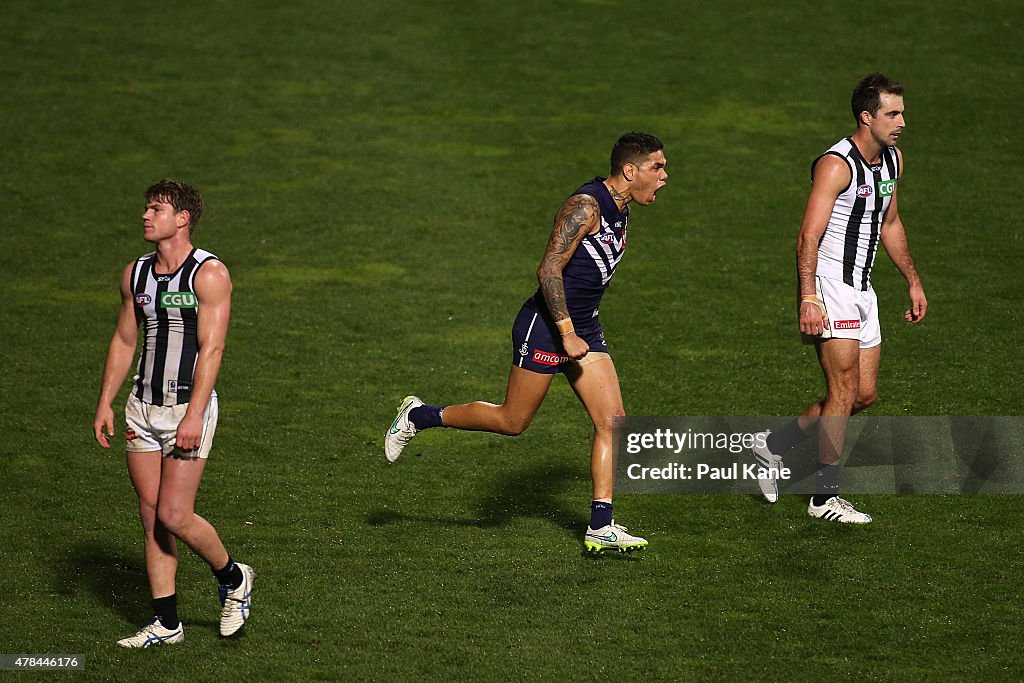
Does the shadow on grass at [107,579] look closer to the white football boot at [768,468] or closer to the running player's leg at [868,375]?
the white football boot at [768,468]

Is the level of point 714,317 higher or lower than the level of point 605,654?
higher

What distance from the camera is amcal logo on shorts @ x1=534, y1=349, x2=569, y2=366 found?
7.75 meters

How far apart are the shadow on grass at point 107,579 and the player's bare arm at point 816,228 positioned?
4.20 m

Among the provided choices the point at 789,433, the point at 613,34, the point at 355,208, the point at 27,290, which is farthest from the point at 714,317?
the point at 613,34

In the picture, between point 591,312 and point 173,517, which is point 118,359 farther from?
point 591,312

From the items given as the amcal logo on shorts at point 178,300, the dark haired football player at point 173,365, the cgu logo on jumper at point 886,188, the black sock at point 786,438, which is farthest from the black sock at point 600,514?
the amcal logo on shorts at point 178,300

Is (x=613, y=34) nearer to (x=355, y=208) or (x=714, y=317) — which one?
(x=355, y=208)

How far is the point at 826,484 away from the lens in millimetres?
8461

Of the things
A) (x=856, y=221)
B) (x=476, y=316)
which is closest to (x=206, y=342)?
(x=856, y=221)

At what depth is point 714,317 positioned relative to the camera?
12352mm

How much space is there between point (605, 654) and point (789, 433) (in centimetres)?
268

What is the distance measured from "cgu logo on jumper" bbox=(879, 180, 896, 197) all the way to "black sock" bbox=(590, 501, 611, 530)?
103 inches

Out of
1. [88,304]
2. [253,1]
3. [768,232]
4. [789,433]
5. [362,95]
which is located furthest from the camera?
[253,1]

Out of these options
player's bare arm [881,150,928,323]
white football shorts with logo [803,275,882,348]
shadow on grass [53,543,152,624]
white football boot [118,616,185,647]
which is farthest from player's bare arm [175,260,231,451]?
player's bare arm [881,150,928,323]
